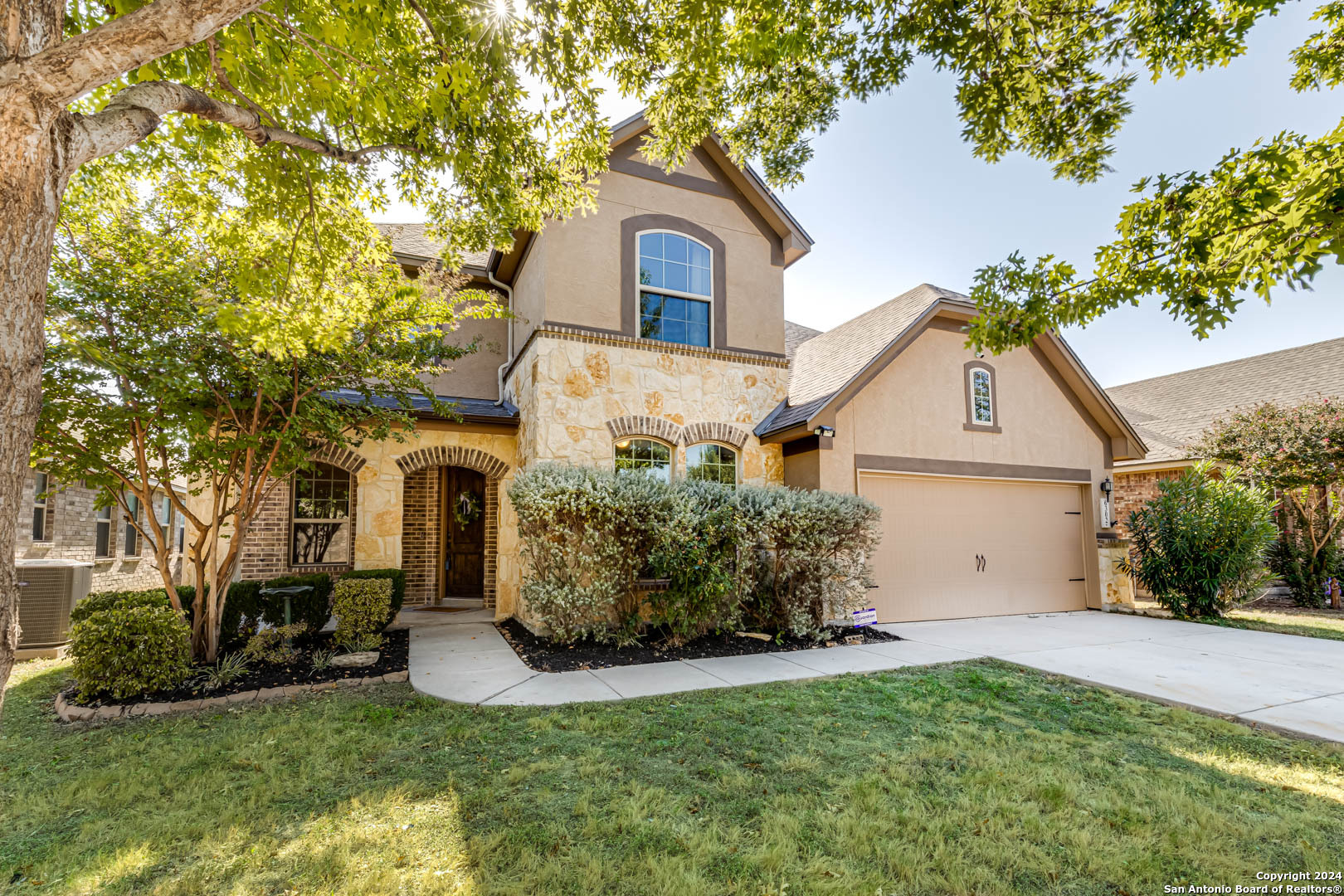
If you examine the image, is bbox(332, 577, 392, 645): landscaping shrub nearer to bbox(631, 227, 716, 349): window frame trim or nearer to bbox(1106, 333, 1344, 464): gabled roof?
bbox(631, 227, 716, 349): window frame trim

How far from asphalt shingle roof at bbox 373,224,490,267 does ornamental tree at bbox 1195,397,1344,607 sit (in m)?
15.0

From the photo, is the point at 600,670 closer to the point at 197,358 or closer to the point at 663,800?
the point at 663,800

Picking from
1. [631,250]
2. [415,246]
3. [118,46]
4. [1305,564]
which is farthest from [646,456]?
[1305,564]

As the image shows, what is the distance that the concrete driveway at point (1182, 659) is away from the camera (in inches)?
202

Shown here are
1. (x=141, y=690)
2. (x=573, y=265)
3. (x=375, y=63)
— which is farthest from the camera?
(x=573, y=265)

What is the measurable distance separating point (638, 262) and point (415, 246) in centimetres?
487

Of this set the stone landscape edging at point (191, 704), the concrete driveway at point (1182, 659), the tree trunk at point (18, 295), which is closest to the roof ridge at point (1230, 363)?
the concrete driveway at point (1182, 659)

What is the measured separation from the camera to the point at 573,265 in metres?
8.56

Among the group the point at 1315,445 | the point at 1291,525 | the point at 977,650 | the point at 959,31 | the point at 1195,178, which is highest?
the point at 959,31

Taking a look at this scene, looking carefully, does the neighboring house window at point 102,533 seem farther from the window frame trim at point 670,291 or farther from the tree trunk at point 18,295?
the tree trunk at point 18,295

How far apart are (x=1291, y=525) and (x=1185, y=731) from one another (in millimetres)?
11898

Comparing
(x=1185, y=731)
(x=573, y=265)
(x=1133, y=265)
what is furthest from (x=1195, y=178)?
(x=573, y=265)

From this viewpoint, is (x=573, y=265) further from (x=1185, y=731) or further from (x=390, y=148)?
(x=1185, y=731)

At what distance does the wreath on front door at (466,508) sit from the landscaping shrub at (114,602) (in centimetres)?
572
